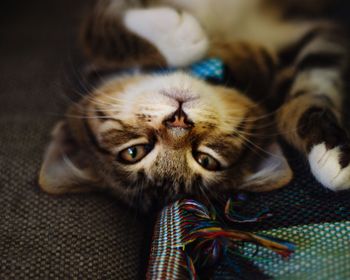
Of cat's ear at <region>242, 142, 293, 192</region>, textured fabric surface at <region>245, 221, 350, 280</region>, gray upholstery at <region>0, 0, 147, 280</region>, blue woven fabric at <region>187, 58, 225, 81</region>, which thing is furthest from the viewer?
blue woven fabric at <region>187, 58, 225, 81</region>

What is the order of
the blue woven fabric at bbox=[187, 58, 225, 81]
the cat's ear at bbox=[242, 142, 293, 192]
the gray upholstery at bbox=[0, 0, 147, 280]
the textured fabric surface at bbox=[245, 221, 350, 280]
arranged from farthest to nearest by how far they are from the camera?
the blue woven fabric at bbox=[187, 58, 225, 81] → the cat's ear at bbox=[242, 142, 293, 192] → the gray upholstery at bbox=[0, 0, 147, 280] → the textured fabric surface at bbox=[245, 221, 350, 280]

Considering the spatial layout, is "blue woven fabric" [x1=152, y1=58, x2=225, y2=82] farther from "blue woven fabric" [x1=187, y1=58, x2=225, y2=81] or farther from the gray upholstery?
the gray upholstery

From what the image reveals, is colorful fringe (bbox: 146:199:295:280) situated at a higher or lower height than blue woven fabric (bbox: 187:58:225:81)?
lower

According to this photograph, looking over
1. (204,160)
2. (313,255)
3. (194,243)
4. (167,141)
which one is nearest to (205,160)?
(204,160)

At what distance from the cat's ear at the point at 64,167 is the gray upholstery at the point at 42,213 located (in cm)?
3

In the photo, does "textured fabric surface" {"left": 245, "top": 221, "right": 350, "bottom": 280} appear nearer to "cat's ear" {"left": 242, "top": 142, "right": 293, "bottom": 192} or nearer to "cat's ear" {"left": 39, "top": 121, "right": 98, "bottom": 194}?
"cat's ear" {"left": 242, "top": 142, "right": 293, "bottom": 192}

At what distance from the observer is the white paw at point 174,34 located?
4.30 ft

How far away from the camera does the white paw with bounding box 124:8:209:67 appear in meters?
1.31

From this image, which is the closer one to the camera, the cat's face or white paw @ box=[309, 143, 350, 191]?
white paw @ box=[309, 143, 350, 191]

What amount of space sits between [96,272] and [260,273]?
0.38 meters

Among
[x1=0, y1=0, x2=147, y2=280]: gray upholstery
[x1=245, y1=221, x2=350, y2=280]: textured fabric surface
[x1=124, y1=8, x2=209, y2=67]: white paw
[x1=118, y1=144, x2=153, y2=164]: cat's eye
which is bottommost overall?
[x1=0, y1=0, x2=147, y2=280]: gray upholstery

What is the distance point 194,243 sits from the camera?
971 millimetres

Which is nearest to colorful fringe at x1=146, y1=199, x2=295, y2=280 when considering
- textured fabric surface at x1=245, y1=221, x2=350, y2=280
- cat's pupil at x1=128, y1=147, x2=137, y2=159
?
textured fabric surface at x1=245, y1=221, x2=350, y2=280

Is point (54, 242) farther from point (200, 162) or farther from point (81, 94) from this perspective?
point (81, 94)
